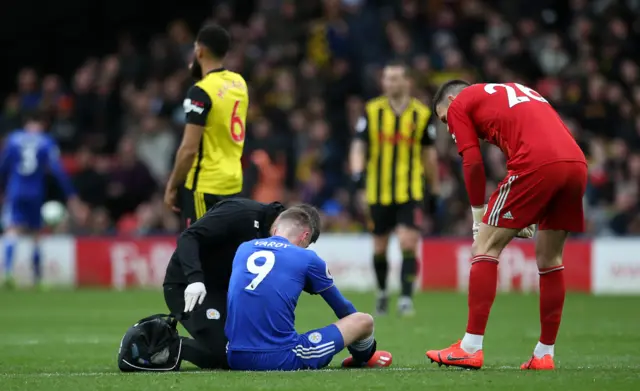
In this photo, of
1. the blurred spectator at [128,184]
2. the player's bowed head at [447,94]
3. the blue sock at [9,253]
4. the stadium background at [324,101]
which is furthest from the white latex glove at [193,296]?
the blurred spectator at [128,184]

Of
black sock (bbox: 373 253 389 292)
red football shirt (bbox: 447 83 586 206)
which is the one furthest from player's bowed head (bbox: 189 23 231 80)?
black sock (bbox: 373 253 389 292)

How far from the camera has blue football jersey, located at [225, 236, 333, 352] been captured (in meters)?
6.85

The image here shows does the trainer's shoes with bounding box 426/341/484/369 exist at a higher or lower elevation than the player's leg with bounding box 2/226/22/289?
higher

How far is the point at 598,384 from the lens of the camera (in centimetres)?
627

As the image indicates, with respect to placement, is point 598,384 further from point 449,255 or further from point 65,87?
point 65,87

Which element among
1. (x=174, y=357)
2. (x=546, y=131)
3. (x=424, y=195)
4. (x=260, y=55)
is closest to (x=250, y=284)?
(x=174, y=357)

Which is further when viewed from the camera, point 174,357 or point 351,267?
point 351,267

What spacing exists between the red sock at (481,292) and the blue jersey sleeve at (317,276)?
0.89m

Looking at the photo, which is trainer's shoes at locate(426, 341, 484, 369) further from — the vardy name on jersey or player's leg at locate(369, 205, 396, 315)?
the vardy name on jersey

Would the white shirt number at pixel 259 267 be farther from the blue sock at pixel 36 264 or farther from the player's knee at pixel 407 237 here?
the blue sock at pixel 36 264

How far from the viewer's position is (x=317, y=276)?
22.7 feet

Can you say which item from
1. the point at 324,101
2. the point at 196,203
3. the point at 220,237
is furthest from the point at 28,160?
the point at 220,237

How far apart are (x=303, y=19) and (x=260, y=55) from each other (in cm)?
107

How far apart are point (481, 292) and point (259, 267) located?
54.0 inches
